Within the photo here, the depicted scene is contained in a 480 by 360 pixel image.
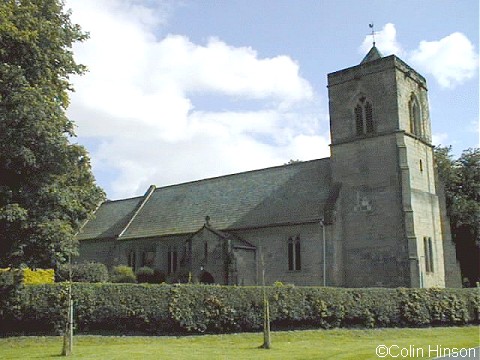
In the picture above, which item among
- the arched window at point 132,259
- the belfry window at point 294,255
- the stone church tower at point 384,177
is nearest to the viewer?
the stone church tower at point 384,177

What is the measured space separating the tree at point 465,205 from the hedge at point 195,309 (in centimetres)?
2183

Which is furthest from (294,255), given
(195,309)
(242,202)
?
(195,309)

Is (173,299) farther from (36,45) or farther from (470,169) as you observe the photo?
(470,169)

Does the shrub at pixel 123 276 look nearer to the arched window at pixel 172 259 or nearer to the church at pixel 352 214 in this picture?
the church at pixel 352 214

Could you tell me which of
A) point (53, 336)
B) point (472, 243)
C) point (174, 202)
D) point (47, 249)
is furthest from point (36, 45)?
point (472, 243)

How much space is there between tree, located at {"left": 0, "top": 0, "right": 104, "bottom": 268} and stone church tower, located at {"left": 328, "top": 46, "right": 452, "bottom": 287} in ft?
55.8

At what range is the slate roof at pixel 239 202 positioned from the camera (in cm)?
3459

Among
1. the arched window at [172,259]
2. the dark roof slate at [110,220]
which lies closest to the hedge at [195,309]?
the arched window at [172,259]

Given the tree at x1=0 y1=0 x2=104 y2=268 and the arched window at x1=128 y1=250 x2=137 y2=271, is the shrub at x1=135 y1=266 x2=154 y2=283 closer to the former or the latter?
the arched window at x1=128 y1=250 x2=137 y2=271

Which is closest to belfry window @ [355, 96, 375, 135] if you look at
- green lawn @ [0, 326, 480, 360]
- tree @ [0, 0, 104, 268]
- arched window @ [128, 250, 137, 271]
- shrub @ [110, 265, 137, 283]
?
green lawn @ [0, 326, 480, 360]

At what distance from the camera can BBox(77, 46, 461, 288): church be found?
31.3 meters

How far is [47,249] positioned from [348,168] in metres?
19.8

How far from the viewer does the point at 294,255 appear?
32875 mm

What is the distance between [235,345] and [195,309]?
2.81m
